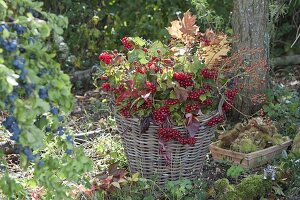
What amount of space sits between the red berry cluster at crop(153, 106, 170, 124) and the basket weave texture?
0.33 ft

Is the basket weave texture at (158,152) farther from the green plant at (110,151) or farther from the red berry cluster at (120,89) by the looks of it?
the green plant at (110,151)

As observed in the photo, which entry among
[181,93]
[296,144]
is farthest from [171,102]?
[296,144]

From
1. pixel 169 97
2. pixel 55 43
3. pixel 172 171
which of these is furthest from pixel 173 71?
pixel 55 43

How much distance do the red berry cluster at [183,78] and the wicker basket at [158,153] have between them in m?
0.24

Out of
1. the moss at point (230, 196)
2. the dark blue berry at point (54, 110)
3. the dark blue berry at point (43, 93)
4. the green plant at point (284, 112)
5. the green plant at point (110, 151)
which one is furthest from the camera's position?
the green plant at point (284, 112)

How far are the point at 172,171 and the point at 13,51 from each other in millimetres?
1760

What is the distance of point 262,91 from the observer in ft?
16.8

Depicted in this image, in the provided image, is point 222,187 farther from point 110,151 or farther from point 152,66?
point 110,151

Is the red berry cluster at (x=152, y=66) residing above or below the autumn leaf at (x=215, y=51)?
below

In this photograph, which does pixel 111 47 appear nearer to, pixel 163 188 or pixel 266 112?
pixel 266 112

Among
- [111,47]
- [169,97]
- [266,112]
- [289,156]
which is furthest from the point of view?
[111,47]

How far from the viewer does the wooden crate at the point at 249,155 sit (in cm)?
427

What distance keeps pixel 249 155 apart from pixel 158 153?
0.74m

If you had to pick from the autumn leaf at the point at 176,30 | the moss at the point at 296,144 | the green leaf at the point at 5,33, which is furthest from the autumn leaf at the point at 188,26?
the green leaf at the point at 5,33
